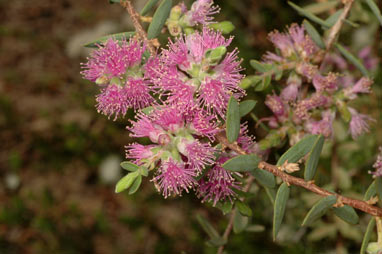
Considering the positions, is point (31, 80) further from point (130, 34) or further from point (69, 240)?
point (130, 34)

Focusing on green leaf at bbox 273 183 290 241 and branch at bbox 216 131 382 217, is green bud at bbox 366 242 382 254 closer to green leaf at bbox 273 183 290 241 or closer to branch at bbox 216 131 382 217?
branch at bbox 216 131 382 217

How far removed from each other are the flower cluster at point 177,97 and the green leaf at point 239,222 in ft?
0.95

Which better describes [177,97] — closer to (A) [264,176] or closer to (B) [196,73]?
(B) [196,73]

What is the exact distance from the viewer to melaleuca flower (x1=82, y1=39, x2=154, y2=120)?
4.69 ft

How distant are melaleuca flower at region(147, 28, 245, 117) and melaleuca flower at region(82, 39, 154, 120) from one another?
0.21ft

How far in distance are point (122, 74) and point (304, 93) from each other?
834mm

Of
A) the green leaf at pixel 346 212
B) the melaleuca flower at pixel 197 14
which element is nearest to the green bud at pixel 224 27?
the melaleuca flower at pixel 197 14

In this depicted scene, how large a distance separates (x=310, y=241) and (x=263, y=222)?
1.09ft

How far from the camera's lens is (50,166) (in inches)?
177

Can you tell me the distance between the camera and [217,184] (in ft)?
4.92


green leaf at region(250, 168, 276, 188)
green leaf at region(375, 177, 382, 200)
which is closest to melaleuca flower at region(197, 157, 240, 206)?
green leaf at region(250, 168, 276, 188)

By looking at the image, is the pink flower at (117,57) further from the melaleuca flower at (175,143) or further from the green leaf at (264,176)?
the green leaf at (264,176)

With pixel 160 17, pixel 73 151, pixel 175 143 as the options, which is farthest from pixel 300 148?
pixel 73 151

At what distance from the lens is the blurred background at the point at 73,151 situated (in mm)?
3900
